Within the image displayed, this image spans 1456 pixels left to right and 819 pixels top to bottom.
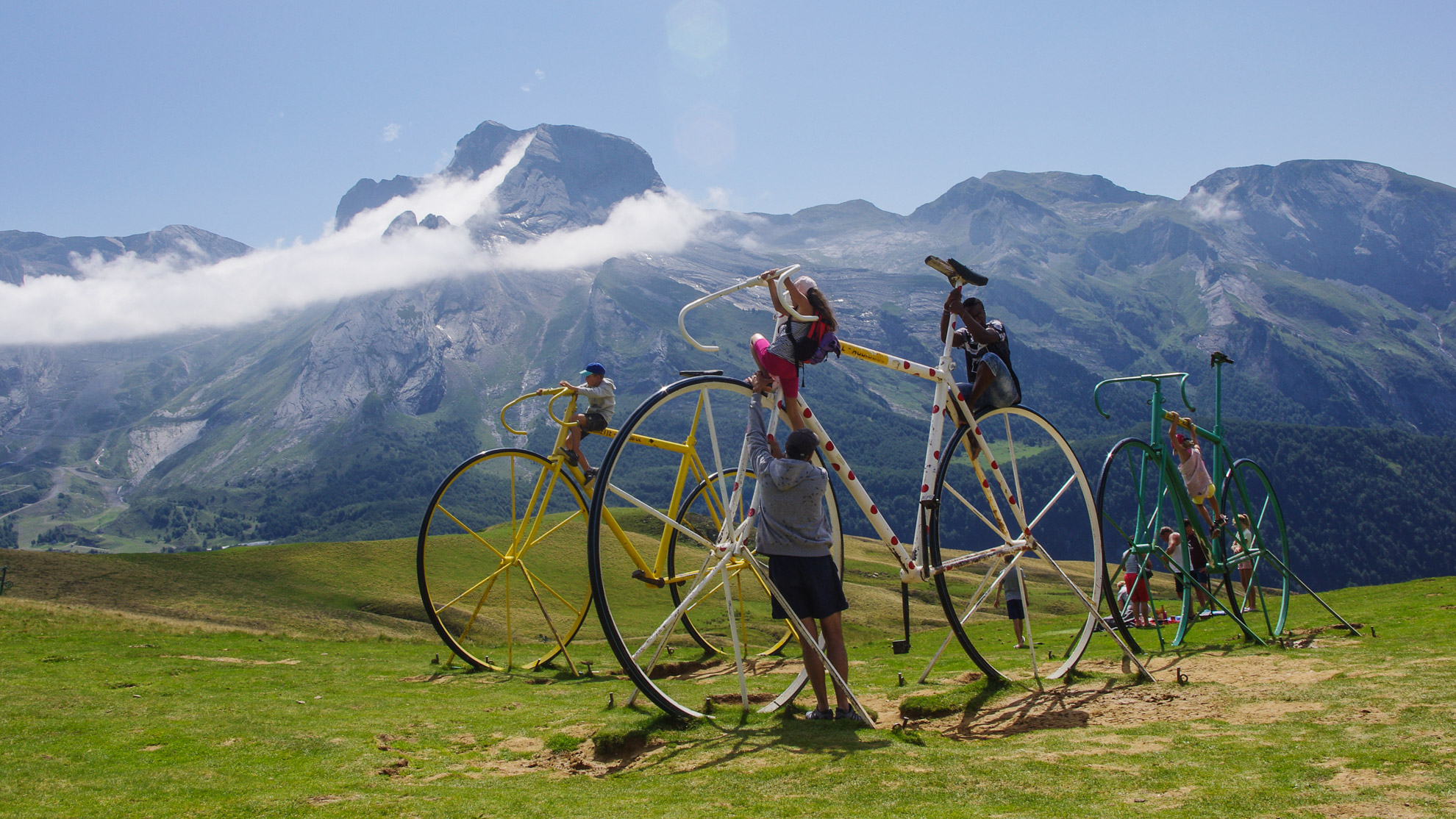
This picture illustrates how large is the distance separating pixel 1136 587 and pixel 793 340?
1351cm

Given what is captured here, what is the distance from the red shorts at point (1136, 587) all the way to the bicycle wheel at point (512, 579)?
489 inches

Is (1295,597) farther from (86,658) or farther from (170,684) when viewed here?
(86,658)

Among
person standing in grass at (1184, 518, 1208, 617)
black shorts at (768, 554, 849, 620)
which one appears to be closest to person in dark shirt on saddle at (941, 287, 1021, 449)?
black shorts at (768, 554, 849, 620)

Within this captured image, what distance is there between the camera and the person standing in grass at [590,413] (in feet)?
A: 55.4

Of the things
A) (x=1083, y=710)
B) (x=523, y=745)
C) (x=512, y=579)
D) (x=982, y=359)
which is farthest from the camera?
(x=512, y=579)

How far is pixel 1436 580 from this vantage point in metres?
30.6

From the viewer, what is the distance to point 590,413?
666 inches

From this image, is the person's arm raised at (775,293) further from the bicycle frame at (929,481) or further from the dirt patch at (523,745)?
the dirt patch at (523,745)

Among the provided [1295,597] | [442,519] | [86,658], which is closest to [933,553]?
[86,658]

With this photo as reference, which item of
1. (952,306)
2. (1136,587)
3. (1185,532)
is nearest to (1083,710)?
(952,306)

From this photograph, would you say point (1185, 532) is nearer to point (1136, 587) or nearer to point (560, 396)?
point (1136, 587)

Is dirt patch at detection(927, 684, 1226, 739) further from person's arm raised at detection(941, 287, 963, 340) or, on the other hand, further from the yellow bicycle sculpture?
person's arm raised at detection(941, 287, 963, 340)

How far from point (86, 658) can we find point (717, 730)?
16018 millimetres

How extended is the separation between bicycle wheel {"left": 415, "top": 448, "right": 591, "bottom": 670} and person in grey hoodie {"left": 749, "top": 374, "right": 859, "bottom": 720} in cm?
567
